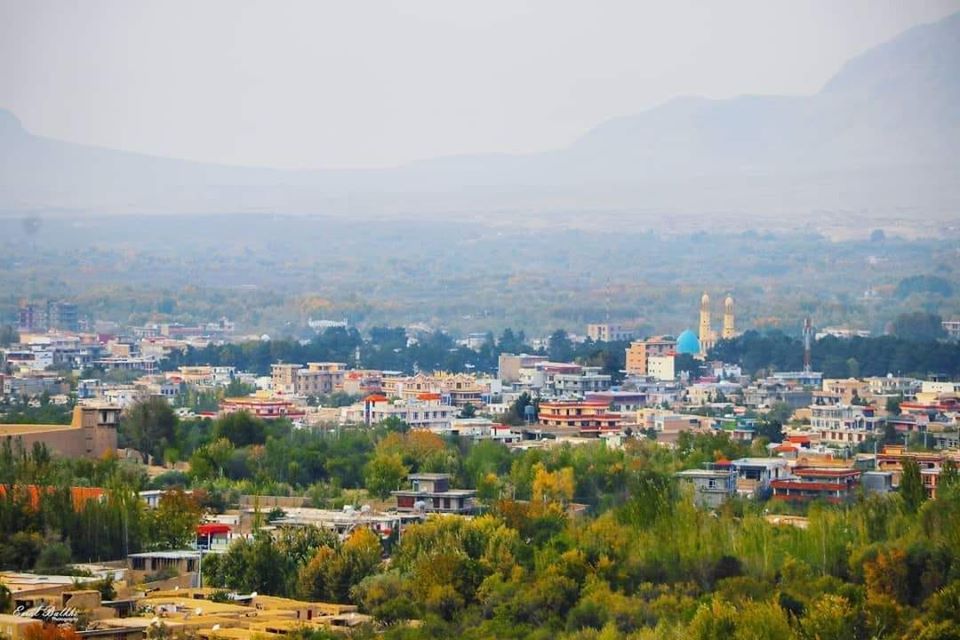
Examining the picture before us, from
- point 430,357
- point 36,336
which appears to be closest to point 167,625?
point 430,357

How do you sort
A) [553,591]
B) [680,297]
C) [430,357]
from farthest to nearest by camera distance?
1. [680,297]
2. [430,357]
3. [553,591]

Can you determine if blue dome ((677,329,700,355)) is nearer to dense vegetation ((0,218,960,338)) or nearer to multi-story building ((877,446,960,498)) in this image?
dense vegetation ((0,218,960,338))

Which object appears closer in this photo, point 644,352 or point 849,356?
point 644,352

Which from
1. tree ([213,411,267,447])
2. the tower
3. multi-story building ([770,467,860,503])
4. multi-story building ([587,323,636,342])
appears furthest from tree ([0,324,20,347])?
multi-story building ([770,467,860,503])

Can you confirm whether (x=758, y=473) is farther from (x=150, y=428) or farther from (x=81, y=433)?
(x=81, y=433)

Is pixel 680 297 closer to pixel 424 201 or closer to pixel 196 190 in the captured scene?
pixel 424 201

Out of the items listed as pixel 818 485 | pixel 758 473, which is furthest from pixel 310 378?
pixel 818 485
